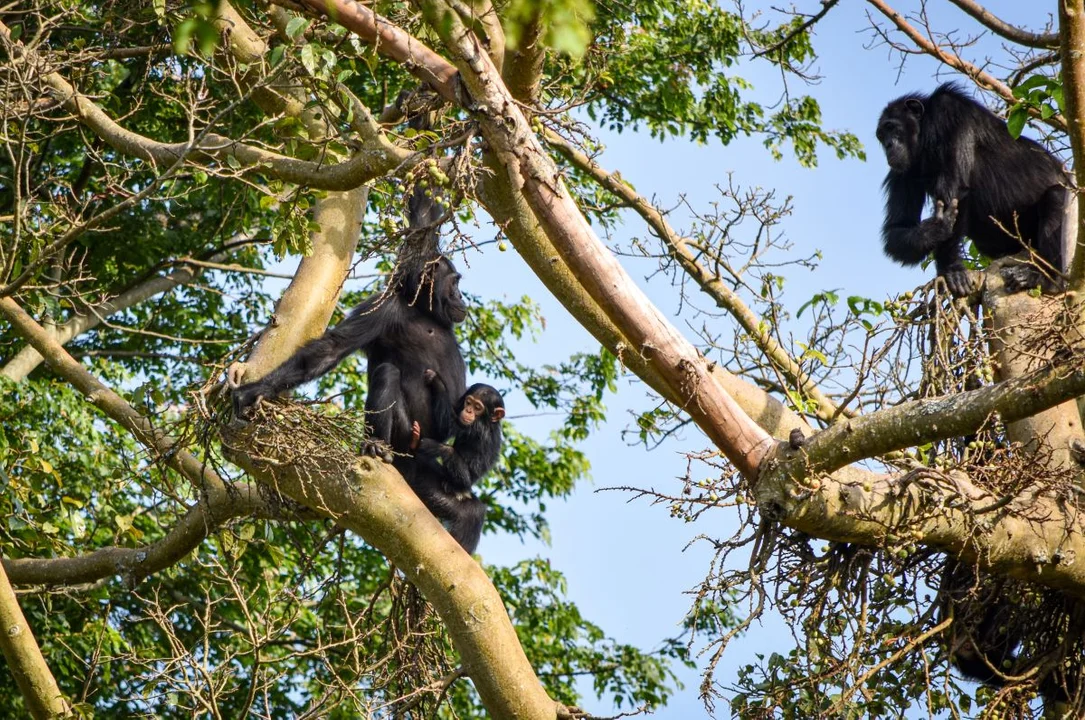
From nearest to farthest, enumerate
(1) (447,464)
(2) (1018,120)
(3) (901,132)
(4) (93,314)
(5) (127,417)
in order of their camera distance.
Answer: (2) (1018,120) < (5) (127,417) < (1) (447,464) < (3) (901,132) < (4) (93,314)

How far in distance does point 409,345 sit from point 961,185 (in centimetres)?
360

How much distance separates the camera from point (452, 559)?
5180 millimetres

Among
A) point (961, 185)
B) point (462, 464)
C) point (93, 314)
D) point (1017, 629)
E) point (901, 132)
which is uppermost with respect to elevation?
point (93, 314)

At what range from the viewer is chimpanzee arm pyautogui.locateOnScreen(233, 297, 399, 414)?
5.45 meters

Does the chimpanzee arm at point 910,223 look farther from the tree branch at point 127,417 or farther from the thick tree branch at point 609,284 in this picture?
the tree branch at point 127,417

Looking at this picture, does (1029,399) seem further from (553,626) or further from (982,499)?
(553,626)

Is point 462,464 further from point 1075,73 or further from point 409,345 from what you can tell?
point 1075,73

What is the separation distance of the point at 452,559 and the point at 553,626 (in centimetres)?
609

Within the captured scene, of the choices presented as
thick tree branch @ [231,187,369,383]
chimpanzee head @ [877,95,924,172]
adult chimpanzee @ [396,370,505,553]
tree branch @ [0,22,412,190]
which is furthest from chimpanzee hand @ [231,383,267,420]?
chimpanzee head @ [877,95,924,172]

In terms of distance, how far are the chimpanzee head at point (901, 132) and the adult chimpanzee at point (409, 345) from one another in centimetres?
305

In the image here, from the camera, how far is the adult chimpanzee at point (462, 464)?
23.0 feet

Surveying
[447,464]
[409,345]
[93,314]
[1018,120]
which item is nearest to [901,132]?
[1018,120]

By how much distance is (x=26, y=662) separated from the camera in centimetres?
600

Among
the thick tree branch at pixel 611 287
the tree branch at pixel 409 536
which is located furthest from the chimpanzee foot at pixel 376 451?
the thick tree branch at pixel 611 287
